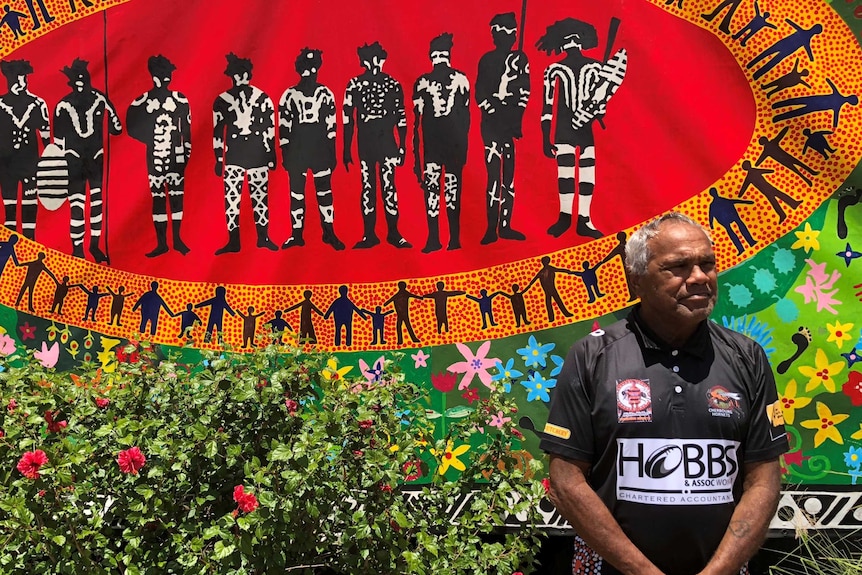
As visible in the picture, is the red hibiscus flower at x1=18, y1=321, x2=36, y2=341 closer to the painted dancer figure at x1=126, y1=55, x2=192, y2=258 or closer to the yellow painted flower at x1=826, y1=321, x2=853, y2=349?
the painted dancer figure at x1=126, y1=55, x2=192, y2=258

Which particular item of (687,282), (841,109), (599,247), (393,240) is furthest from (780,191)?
(393,240)

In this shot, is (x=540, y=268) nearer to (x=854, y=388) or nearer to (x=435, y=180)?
(x=435, y=180)

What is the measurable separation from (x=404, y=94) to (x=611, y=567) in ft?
6.56

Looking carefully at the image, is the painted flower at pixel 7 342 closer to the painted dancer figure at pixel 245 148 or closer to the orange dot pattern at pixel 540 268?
the orange dot pattern at pixel 540 268

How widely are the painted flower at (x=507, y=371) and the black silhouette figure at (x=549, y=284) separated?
0.76 feet

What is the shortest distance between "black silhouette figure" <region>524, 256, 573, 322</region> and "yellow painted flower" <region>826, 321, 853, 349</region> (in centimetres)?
93

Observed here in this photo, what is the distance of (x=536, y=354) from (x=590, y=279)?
A: 0.35 m

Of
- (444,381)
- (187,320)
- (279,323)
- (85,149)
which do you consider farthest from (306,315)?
(85,149)

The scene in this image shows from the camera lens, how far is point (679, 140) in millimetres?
3293

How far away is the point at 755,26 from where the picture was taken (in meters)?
3.25

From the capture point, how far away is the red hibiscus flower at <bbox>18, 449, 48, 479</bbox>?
249cm

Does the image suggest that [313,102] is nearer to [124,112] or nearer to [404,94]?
[404,94]

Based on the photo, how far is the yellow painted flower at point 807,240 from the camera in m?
Answer: 3.21

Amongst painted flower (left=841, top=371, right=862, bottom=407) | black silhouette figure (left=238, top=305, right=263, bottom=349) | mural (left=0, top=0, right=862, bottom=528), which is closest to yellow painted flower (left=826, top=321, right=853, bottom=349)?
mural (left=0, top=0, right=862, bottom=528)
